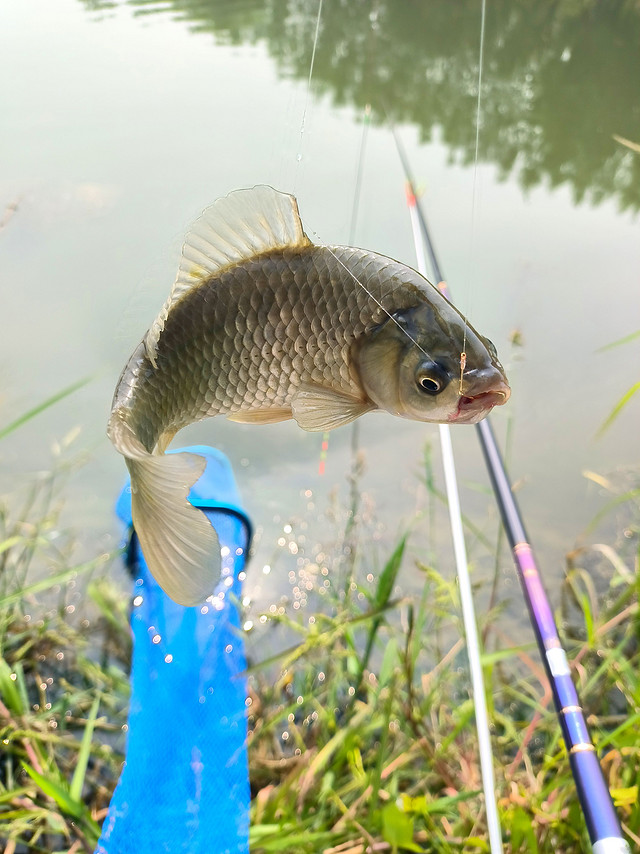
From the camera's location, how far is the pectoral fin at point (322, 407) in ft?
1.26

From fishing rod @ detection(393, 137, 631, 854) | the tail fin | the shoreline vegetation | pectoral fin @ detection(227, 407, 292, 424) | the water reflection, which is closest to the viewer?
the tail fin

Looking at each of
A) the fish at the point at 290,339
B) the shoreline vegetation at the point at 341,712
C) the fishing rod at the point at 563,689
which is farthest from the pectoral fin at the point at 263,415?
the shoreline vegetation at the point at 341,712

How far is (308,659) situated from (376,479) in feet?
2.24

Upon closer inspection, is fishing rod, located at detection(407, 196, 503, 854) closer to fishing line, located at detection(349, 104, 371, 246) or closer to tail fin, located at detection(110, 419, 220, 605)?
fishing line, located at detection(349, 104, 371, 246)

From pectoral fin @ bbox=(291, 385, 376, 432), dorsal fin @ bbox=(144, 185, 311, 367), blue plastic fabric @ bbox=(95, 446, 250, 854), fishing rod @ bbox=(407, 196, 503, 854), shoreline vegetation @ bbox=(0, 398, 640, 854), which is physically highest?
dorsal fin @ bbox=(144, 185, 311, 367)

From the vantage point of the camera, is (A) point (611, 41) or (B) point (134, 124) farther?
(A) point (611, 41)

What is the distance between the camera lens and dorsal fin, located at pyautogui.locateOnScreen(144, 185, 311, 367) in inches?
13.3

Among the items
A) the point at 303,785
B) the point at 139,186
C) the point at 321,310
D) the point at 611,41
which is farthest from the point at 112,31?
the point at 611,41

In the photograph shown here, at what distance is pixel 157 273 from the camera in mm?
347

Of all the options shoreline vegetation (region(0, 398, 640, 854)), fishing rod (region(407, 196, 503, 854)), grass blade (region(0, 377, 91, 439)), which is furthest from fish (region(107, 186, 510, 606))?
shoreline vegetation (region(0, 398, 640, 854))

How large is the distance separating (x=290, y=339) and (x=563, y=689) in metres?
0.68

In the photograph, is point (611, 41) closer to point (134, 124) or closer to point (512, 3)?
point (512, 3)

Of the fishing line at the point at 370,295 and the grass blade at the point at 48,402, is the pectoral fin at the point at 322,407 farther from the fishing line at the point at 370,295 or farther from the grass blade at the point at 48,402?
the grass blade at the point at 48,402

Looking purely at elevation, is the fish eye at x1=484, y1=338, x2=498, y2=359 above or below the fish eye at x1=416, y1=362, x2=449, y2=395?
above
